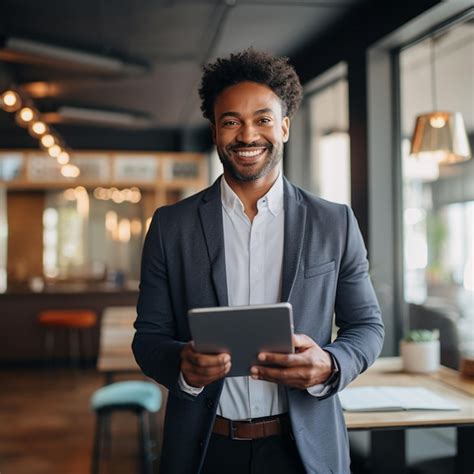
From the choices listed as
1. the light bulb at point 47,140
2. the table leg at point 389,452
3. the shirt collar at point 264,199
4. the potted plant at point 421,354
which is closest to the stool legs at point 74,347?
the light bulb at point 47,140

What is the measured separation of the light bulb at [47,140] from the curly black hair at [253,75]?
5.07 m

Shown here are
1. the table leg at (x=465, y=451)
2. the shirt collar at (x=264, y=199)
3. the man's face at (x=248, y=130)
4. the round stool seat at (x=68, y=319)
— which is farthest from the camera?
the round stool seat at (x=68, y=319)

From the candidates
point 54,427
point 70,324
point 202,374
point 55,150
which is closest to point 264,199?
point 202,374

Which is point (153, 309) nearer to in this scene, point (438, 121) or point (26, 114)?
point (438, 121)

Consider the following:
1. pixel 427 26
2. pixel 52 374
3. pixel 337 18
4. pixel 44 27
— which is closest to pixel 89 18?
pixel 44 27

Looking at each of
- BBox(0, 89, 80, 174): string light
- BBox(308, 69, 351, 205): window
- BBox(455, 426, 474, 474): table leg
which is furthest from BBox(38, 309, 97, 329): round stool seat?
BBox(455, 426, 474, 474): table leg

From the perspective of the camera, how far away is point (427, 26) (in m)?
3.37

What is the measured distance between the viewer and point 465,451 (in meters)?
2.37

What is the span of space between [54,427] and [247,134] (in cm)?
428

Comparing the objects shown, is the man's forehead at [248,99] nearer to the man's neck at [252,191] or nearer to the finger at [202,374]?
the man's neck at [252,191]

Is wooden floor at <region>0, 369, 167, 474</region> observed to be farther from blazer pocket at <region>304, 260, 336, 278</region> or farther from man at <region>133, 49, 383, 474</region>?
blazer pocket at <region>304, 260, 336, 278</region>

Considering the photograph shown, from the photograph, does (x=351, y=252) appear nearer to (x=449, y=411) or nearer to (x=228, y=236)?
(x=228, y=236)

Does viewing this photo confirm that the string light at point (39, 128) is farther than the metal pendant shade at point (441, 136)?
Yes

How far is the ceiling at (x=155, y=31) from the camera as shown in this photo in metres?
4.19
